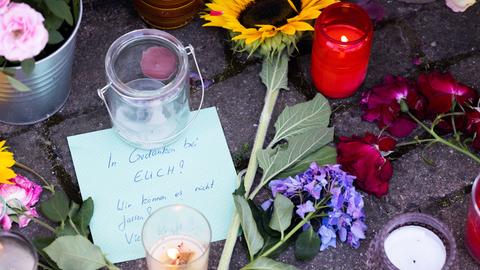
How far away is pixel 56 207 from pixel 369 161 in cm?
49

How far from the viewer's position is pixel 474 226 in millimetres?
1223

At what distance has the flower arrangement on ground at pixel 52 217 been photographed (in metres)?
1.19

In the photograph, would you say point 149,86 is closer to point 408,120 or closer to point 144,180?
point 144,180

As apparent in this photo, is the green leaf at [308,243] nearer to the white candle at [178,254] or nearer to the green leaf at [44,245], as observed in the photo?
the white candle at [178,254]

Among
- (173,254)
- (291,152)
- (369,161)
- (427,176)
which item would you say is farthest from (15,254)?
(427,176)

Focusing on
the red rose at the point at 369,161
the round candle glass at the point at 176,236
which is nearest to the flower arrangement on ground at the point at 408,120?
the red rose at the point at 369,161

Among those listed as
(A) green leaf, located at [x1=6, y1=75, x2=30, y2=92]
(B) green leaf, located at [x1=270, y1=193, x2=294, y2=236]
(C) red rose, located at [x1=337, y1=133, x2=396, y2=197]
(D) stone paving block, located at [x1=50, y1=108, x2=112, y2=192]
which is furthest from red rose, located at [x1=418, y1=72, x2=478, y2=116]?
(A) green leaf, located at [x1=6, y1=75, x2=30, y2=92]

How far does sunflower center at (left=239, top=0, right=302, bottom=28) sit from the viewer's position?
1.37m

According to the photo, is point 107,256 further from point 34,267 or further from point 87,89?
point 87,89

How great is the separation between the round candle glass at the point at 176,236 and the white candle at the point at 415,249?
0.27 m

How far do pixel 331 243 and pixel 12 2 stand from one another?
0.59 meters

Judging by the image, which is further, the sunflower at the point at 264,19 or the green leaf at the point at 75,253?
the sunflower at the point at 264,19

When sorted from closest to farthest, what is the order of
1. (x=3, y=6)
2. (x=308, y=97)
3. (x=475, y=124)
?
(x=3, y=6), (x=475, y=124), (x=308, y=97)

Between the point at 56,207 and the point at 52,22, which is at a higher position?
the point at 52,22
